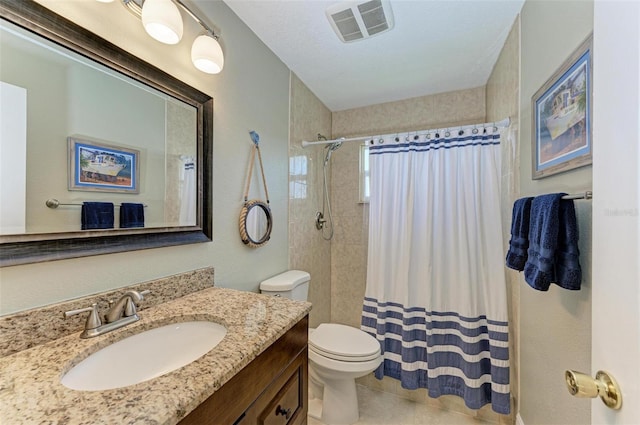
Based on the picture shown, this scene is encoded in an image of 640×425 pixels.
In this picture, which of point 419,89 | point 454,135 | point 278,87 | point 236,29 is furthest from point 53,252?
point 419,89

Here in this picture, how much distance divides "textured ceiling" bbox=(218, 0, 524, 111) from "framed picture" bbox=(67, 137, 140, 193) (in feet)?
3.33

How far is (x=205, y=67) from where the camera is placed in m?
1.14

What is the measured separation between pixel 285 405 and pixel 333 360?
0.72 metres

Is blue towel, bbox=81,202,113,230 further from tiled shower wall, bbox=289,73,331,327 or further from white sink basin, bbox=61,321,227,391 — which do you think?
tiled shower wall, bbox=289,73,331,327

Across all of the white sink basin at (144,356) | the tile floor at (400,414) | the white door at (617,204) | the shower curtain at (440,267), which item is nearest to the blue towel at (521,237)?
the shower curtain at (440,267)

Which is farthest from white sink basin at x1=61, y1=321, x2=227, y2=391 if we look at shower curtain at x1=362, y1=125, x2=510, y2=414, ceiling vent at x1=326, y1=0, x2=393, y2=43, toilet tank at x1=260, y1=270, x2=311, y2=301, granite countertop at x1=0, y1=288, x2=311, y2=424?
ceiling vent at x1=326, y1=0, x2=393, y2=43

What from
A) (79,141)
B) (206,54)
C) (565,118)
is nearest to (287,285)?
(79,141)

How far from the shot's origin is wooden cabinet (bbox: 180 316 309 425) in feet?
1.98

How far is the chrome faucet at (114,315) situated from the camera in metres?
0.75

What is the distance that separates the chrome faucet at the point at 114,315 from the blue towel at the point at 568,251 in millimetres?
1428

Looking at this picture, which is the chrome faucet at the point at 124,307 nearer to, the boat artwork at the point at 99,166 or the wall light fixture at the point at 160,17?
the boat artwork at the point at 99,166

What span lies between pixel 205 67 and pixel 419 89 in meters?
1.72

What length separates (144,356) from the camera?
2.68 feet

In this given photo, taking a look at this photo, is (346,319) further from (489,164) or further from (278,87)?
(278,87)
